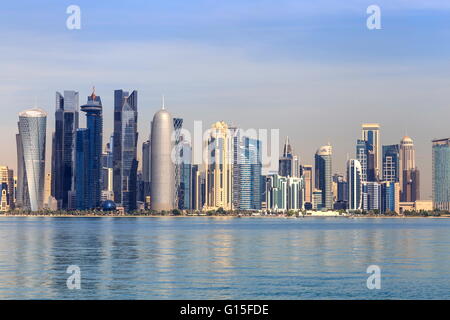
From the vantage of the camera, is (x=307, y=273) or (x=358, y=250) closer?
(x=307, y=273)

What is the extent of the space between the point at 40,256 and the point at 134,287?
130 ft

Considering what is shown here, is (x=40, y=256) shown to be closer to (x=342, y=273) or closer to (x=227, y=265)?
(x=227, y=265)

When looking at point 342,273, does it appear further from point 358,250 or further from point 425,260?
point 358,250

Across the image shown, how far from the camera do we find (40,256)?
108m

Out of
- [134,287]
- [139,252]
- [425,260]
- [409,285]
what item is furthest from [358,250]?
[134,287]

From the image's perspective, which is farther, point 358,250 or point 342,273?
point 358,250
